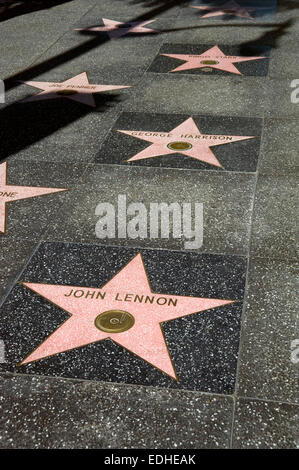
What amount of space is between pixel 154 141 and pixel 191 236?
1.51 metres

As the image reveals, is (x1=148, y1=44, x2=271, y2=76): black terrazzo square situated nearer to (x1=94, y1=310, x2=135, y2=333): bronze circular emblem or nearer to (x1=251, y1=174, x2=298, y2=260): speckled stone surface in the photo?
(x1=251, y1=174, x2=298, y2=260): speckled stone surface

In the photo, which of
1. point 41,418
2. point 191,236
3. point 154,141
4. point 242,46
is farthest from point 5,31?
point 41,418

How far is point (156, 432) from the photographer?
89.7 inches

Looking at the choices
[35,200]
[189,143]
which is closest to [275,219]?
[189,143]

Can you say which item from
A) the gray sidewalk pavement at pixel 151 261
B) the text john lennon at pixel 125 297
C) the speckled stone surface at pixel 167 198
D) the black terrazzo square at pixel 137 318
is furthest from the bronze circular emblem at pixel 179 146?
the text john lennon at pixel 125 297

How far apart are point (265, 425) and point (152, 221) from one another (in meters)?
1.70

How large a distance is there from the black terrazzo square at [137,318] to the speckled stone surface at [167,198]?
0.14m

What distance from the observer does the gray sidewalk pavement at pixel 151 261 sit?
2.38 metres

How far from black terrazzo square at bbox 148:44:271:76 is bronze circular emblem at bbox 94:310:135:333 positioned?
4.13 m

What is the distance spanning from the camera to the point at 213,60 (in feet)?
21.9

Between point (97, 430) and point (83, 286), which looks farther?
point (83, 286)

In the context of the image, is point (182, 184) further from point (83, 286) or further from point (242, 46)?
point (242, 46)

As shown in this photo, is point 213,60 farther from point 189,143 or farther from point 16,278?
point 16,278

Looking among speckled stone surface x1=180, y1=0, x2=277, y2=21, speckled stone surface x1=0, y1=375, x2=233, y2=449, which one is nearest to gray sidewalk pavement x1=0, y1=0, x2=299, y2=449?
speckled stone surface x1=0, y1=375, x2=233, y2=449
